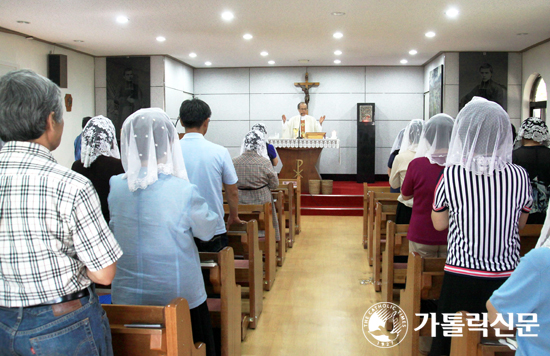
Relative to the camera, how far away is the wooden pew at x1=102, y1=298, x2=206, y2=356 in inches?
58.9

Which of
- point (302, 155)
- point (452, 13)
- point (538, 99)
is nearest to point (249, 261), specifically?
point (452, 13)

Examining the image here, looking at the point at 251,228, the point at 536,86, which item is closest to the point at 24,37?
the point at 251,228

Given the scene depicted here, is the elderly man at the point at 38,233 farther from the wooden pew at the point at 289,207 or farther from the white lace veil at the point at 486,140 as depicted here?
the wooden pew at the point at 289,207

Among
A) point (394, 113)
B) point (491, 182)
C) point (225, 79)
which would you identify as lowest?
point (491, 182)

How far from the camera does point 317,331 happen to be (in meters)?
3.32

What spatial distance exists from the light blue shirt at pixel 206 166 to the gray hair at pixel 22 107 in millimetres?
1560

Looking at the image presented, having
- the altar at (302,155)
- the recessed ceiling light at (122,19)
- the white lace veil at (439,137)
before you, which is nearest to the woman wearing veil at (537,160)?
the white lace veil at (439,137)

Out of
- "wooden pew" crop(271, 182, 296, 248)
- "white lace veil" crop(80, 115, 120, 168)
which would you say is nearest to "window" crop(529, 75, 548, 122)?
"wooden pew" crop(271, 182, 296, 248)

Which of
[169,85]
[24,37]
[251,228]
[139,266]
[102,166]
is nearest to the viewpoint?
[139,266]

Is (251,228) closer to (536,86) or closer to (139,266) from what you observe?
(139,266)

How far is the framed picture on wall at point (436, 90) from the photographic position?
9.48 metres

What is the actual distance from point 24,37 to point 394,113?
7936 millimetres

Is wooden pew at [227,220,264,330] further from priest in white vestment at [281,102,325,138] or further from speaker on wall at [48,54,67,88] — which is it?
speaker on wall at [48,54,67,88]

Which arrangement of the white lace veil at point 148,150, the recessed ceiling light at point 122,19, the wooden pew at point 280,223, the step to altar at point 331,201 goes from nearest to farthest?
1. the white lace veil at point 148,150
2. the wooden pew at point 280,223
3. the recessed ceiling light at point 122,19
4. the step to altar at point 331,201
